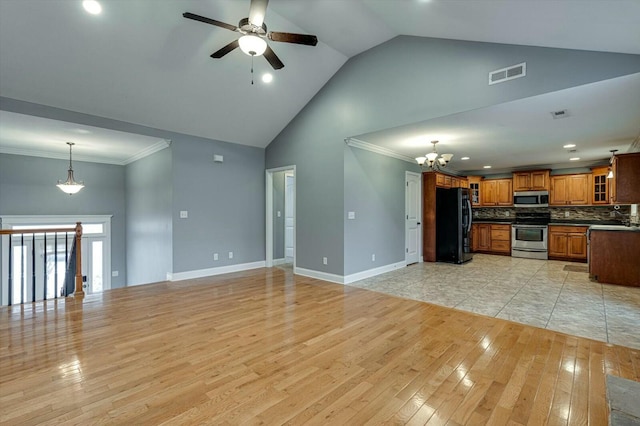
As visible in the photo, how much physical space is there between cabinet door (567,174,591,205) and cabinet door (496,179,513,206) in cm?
127

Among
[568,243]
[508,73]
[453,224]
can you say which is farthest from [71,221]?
[568,243]

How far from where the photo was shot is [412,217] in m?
6.75

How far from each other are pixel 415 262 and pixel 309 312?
405 cm

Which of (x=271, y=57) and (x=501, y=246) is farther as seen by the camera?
(x=501, y=246)

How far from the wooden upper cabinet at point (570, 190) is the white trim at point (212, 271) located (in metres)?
7.59

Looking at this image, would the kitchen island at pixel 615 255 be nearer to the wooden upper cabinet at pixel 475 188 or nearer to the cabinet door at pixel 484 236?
the cabinet door at pixel 484 236

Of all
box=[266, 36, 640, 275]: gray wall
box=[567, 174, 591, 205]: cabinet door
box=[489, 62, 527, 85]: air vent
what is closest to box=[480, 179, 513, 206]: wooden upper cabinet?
box=[567, 174, 591, 205]: cabinet door

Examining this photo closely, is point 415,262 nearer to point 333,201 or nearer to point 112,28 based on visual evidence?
point 333,201

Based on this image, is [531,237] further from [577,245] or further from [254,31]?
[254,31]

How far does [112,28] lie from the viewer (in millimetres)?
3326

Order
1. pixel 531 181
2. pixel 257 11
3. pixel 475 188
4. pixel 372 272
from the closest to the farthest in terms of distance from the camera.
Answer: pixel 257 11
pixel 372 272
pixel 531 181
pixel 475 188

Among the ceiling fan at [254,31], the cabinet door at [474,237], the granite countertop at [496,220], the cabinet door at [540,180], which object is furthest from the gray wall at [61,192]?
the cabinet door at [540,180]

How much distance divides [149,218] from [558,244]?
9548 millimetres

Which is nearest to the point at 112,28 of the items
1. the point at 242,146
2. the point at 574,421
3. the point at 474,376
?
the point at 242,146
